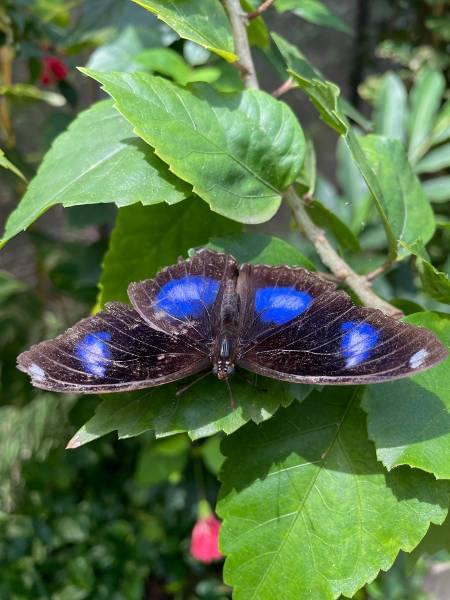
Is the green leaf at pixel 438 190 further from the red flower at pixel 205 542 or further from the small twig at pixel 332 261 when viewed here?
the red flower at pixel 205 542

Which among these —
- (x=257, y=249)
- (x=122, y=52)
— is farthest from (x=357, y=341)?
(x=122, y=52)

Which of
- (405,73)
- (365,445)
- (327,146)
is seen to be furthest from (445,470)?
(327,146)

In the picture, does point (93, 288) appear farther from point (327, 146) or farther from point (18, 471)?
point (327, 146)

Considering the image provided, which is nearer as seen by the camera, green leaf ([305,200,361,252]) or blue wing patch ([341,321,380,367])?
blue wing patch ([341,321,380,367])

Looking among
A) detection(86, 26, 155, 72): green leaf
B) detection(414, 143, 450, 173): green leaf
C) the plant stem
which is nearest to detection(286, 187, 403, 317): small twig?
the plant stem

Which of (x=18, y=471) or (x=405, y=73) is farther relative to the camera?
(x=405, y=73)

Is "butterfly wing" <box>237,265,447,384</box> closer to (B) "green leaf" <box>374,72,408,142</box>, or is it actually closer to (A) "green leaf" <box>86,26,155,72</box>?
(A) "green leaf" <box>86,26,155,72</box>
